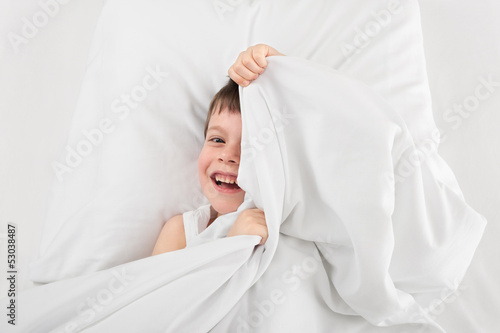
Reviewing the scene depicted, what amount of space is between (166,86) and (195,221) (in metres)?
0.32

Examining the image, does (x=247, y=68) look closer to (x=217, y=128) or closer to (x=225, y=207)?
(x=217, y=128)

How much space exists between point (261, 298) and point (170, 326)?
0.53 ft

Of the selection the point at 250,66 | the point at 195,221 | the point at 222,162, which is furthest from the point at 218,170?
the point at 250,66

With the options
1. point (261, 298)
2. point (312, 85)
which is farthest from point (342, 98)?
point (261, 298)

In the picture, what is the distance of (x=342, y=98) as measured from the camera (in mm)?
833

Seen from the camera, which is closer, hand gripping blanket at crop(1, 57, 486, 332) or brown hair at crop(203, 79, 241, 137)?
hand gripping blanket at crop(1, 57, 486, 332)

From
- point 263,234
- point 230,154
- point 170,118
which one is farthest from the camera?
point 170,118

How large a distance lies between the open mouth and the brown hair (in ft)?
0.44

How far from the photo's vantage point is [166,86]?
1.14m

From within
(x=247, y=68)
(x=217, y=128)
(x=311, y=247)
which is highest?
(x=247, y=68)

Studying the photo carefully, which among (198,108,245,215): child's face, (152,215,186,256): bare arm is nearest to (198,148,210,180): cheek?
(198,108,245,215): child's face

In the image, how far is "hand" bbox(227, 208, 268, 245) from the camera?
881mm

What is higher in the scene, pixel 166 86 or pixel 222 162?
pixel 166 86

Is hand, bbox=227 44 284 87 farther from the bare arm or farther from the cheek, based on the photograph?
the bare arm
